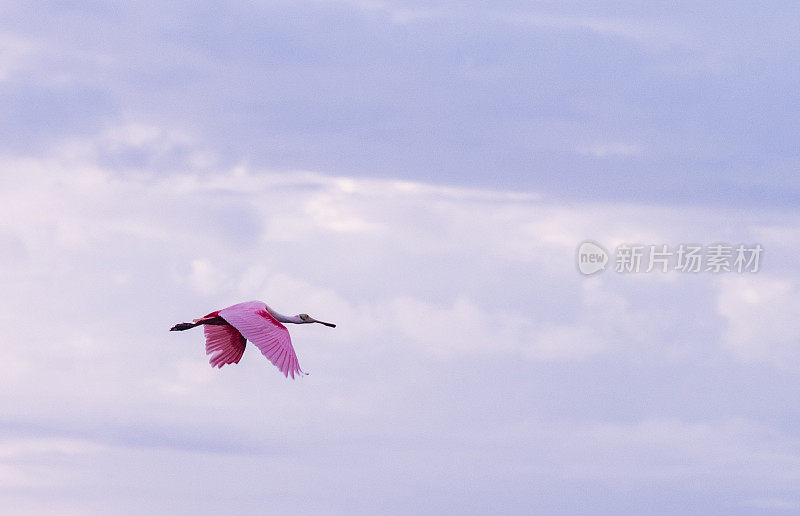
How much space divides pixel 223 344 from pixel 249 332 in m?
8.06

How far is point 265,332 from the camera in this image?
214 feet

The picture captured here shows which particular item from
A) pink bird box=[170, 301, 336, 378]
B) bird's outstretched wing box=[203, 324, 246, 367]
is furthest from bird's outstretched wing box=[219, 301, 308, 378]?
bird's outstretched wing box=[203, 324, 246, 367]

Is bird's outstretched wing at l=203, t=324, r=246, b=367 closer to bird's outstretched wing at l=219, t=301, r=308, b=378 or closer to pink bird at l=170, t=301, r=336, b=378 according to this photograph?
pink bird at l=170, t=301, r=336, b=378

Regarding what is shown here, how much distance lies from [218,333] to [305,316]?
455 centimetres

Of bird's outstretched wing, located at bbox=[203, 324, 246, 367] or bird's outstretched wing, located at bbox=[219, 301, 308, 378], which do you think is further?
bird's outstretched wing, located at bbox=[203, 324, 246, 367]

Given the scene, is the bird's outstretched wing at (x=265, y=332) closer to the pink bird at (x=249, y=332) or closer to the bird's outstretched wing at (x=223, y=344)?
the pink bird at (x=249, y=332)

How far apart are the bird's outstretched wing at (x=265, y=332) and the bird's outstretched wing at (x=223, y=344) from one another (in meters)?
3.98

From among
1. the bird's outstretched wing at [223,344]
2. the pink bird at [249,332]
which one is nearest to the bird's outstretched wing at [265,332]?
the pink bird at [249,332]

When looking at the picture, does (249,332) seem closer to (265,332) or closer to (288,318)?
(265,332)

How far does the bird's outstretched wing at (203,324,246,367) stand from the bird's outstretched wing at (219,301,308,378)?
3980mm

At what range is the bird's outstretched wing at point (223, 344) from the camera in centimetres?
7294

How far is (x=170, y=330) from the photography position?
7156cm

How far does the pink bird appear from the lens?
63.5 metres

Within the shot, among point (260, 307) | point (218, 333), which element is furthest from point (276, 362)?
point (218, 333)
